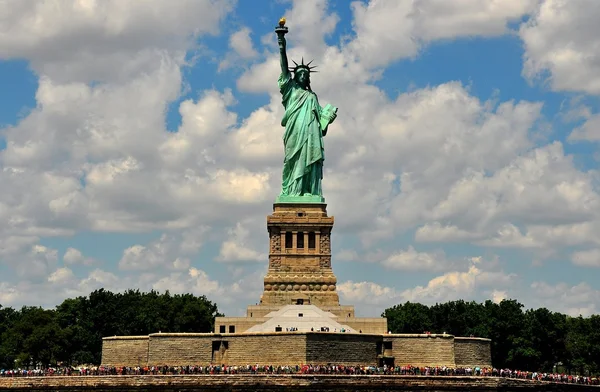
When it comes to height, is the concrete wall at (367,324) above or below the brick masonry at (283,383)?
above

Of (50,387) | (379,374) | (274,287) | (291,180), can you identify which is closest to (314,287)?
(274,287)

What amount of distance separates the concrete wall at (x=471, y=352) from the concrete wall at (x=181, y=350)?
15.4m

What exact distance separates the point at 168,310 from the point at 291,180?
61.8ft

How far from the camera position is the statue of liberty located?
252 ft

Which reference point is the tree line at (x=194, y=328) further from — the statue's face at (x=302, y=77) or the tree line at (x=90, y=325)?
the statue's face at (x=302, y=77)

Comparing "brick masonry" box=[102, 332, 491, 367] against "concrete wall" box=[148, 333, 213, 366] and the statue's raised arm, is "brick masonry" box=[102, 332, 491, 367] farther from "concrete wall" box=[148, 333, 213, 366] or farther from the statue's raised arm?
the statue's raised arm

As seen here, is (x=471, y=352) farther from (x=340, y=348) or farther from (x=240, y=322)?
(x=240, y=322)

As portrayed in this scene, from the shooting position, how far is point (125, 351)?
6794cm

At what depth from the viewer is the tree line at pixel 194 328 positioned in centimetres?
8294

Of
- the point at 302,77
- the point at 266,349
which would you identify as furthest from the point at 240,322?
the point at 302,77

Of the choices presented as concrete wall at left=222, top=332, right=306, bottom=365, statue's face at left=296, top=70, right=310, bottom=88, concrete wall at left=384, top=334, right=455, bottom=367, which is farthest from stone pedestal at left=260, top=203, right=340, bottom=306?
concrete wall at left=222, top=332, right=306, bottom=365

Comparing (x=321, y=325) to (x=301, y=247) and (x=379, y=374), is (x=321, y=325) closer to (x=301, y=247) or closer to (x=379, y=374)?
(x=379, y=374)

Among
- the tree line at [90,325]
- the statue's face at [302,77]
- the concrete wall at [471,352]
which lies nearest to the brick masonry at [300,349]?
the concrete wall at [471,352]

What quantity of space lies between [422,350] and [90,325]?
107 feet
